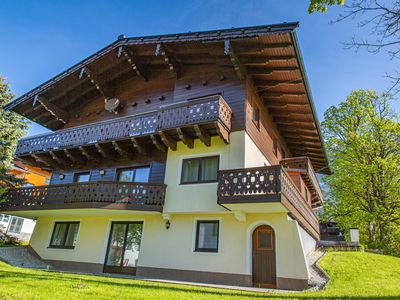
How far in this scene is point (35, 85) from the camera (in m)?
16.7

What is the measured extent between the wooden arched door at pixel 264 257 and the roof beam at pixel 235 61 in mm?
6658

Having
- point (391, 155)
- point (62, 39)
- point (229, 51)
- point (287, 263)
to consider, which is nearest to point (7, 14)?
point (62, 39)

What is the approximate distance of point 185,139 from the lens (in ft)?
40.9

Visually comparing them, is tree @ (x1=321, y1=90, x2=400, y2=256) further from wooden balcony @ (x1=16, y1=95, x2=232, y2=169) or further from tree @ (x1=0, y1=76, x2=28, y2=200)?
tree @ (x1=0, y1=76, x2=28, y2=200)

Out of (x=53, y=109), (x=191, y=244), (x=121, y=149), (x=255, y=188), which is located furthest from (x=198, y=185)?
(x=53, y=109)

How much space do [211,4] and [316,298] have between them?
10.3 m

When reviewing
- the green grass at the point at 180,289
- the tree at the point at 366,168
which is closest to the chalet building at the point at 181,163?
the green grass at the point at 180,289

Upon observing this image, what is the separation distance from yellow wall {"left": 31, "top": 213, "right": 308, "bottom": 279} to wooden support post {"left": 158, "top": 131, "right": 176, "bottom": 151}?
314cm

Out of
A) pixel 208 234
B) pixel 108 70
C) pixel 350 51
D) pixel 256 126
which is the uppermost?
pixel 108 70

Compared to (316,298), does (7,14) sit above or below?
above

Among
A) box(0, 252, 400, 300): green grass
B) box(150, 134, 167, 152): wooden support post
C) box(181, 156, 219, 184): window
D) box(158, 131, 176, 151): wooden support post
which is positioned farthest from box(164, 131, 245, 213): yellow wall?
box(0, 252, 400, 300): green grass

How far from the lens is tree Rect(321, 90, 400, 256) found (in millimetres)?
19891

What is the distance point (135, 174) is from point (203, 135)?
4.64 metres

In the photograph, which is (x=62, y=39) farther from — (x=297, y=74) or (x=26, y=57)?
(x=297, y=74)
